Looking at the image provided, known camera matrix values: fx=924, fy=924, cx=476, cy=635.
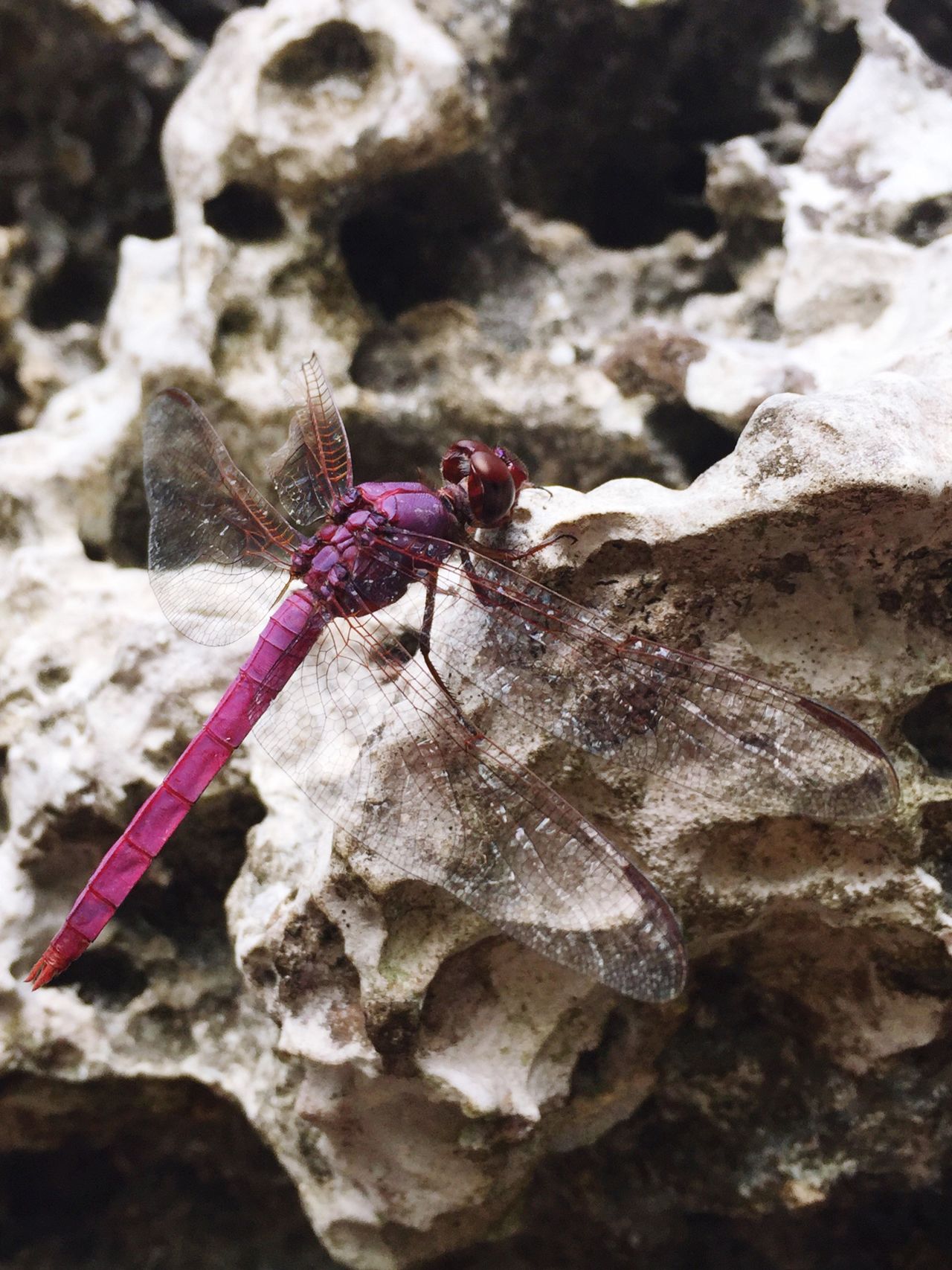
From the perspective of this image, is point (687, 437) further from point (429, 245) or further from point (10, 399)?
point (10, 399)

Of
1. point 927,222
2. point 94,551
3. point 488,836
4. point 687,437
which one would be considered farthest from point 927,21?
point 94,551

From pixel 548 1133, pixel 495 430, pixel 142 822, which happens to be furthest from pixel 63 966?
pixel 495 430

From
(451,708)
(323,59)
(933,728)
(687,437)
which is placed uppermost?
(323,59)

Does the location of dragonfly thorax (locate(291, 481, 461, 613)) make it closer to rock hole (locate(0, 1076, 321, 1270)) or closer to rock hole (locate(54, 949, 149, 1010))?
rock hole (locate(54, 949, 149, 1010))

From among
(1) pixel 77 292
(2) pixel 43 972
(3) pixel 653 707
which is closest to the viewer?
(3) pixel 653 707

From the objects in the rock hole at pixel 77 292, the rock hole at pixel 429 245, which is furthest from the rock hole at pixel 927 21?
the rock hole at pixel 77 292

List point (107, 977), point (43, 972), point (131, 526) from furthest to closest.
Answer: point (131, 526), point (107, 977), point (43, 972)

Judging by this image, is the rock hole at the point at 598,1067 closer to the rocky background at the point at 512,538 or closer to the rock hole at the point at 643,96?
the rocky background at the point at 512,538
